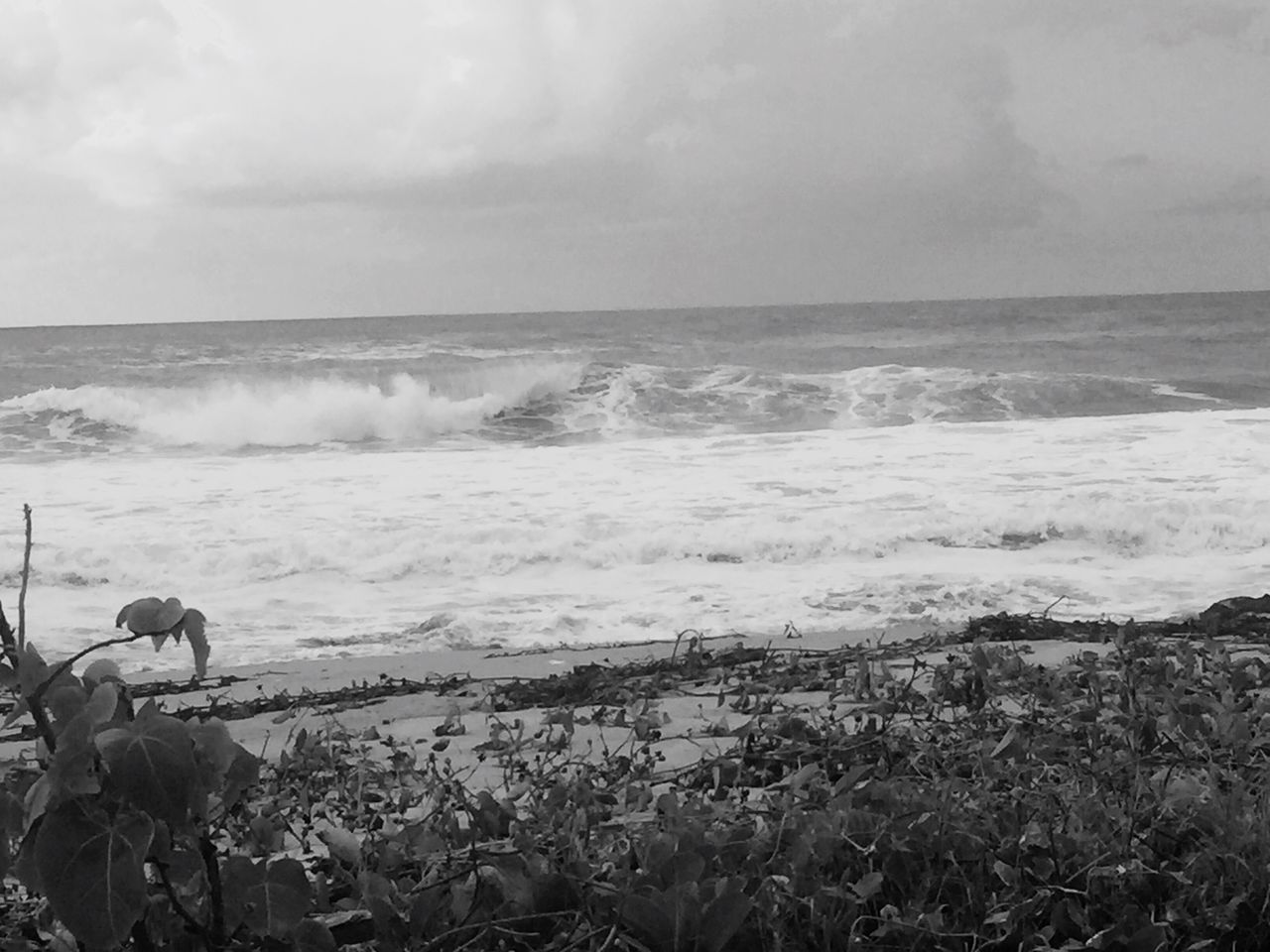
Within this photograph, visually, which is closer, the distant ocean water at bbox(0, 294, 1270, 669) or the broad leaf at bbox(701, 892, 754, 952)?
the broad leaf at bbox(701, 892, 754, 952)

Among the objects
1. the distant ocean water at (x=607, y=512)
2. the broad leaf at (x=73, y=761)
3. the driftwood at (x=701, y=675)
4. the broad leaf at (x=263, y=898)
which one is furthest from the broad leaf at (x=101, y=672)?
the distant ocean water at (x=607, y=512)

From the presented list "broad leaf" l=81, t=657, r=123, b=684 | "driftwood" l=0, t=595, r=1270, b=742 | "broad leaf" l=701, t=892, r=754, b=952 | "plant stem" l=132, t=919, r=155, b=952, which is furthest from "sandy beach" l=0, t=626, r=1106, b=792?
"broad leaf" l=701, t=892, r=754, b=952

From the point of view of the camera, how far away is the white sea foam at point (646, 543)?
7.01 m

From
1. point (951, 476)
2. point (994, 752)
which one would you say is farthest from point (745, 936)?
point (951, 476)

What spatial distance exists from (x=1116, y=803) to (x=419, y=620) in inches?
207

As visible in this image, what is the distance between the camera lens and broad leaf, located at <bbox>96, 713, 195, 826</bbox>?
1145mm

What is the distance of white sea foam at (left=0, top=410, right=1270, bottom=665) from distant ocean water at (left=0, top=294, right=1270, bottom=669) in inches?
1.4

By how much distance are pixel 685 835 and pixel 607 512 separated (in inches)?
323

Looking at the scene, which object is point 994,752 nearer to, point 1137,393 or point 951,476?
point 951,476

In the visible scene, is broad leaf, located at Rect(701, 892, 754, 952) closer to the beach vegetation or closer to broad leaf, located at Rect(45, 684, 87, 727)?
the beach vegetation

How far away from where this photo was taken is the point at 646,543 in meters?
8.63

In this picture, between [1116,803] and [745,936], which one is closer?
[745,936]

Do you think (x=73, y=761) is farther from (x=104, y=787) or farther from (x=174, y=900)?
(x=174, y=900)

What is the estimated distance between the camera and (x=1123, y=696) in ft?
9.98
